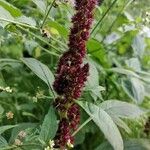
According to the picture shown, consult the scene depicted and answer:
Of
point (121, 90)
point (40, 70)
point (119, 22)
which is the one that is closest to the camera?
point (40, 70)

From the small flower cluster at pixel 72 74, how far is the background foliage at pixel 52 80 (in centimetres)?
Answer: 4

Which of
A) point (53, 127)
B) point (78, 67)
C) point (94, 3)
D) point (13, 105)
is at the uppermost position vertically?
point (94, 3)

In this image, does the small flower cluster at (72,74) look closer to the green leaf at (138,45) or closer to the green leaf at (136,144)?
the green leaf at (136,144)

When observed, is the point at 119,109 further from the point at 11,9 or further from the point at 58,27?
the point at 11,9

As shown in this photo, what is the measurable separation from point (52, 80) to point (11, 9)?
10.2 inches

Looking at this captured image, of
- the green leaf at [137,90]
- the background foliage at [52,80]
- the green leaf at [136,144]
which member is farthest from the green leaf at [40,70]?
the green leaf at [137,90]

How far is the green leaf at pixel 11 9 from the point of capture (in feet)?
5.09

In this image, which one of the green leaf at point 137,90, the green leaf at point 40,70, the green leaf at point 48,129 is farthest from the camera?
the green leaf at point 137,90

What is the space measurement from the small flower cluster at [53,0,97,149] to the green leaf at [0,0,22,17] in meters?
0.28

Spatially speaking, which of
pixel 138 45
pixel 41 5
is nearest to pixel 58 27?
pixel 41 5

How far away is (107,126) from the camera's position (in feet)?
4.33

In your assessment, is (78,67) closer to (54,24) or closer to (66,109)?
(66,109)

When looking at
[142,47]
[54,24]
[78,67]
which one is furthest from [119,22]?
[78,67]

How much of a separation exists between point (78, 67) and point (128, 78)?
0.85 metres
